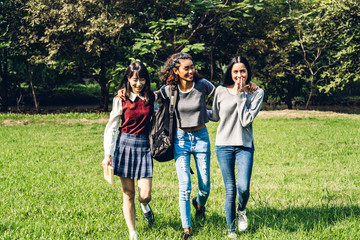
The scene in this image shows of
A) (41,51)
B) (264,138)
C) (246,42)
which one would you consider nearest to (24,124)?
(41,51)

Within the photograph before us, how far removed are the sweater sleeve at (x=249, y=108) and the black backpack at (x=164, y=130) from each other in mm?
734

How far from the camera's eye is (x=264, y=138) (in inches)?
492

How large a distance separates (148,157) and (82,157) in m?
5.83

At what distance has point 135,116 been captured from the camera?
4.22 m

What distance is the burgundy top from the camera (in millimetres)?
4203

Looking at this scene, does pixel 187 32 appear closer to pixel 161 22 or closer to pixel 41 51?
pixel 161 22

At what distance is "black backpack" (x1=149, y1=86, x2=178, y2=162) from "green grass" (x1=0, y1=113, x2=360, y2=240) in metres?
0.89

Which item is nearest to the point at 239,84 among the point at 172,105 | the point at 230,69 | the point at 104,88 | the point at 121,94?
the point at 230,69

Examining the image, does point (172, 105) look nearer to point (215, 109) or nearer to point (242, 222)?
point (215, 109)

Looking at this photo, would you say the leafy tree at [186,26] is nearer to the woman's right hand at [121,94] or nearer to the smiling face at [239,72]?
the smiling face at [239,72]

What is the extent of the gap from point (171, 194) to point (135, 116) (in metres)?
2.40

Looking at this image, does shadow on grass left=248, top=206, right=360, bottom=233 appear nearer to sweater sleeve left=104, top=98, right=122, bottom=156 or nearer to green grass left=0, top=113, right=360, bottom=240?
green grass left=0, top=113, right=360, bottom=240

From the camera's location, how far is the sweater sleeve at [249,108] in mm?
4176

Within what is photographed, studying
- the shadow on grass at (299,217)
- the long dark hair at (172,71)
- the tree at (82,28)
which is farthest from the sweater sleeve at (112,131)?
the tree at (82,28)
